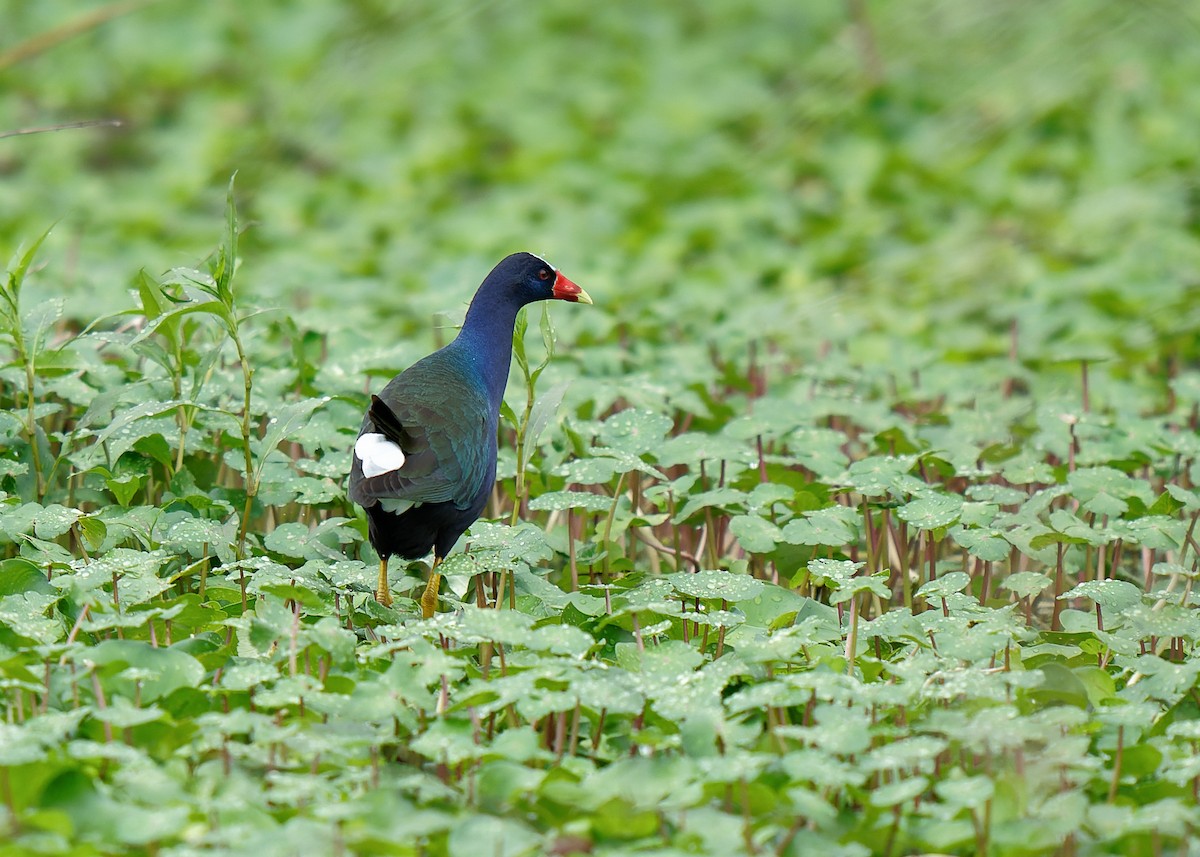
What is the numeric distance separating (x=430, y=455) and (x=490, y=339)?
0.60 m

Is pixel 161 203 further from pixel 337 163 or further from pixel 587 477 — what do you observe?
pixel 587 477

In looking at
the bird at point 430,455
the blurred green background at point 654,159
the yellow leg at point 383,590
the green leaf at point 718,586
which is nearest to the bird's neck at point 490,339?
the bird at point 430,455

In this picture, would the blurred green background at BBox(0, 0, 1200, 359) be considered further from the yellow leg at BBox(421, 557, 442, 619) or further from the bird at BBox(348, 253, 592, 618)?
the yellow leg at BBox(421, 557, 442, 619)

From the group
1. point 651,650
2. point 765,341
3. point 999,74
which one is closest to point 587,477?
point 651,650

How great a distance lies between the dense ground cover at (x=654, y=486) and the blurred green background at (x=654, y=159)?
0.13ft

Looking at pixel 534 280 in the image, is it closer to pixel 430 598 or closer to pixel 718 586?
pixel 430 598

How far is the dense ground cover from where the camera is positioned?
2.26 m

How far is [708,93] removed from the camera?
29.0 feet

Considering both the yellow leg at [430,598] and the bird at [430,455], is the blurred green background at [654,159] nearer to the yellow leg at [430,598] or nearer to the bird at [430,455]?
the bird at [430,455]

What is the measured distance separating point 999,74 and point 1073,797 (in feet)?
15.1

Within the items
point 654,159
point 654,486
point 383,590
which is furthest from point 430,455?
point 654,159

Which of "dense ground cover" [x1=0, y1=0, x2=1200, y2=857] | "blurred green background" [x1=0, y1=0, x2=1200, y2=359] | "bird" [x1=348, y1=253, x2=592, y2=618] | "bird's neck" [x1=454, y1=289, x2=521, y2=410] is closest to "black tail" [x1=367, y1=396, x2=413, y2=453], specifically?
"bird" [x1=348, y1=253, x2=592, y2=618]

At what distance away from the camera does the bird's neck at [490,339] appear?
3494 mm

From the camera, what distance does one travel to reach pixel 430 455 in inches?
119
